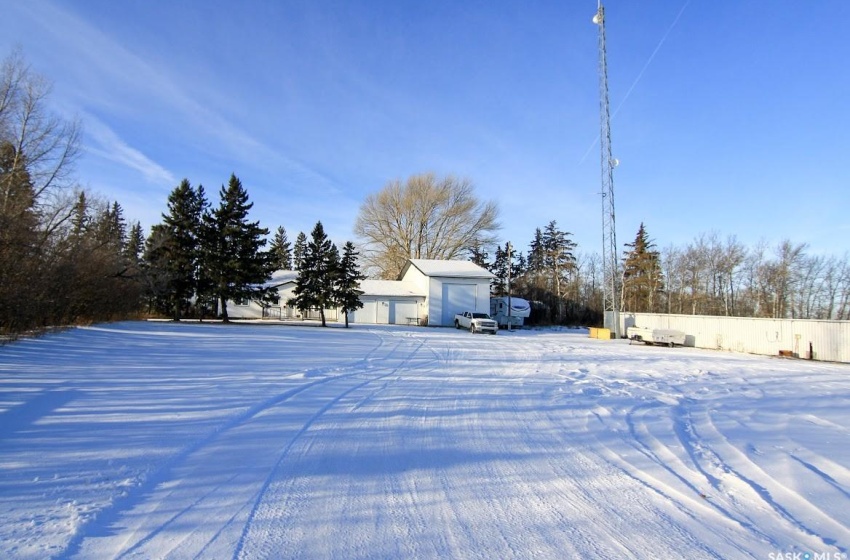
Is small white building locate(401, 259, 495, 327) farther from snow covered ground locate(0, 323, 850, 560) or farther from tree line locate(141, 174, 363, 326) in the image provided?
snow covered ground locate(0, 323, 850, 560)

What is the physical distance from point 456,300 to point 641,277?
23735mm

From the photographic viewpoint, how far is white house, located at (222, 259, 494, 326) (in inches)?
1639

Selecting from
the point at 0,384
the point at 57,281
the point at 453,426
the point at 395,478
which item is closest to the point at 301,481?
the point at 395,478

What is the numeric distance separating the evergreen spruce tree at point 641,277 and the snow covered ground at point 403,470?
1746 inches

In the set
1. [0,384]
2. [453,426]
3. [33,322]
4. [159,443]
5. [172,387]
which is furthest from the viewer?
[33,322]

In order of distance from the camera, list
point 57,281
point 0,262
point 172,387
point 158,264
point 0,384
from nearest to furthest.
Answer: point 0,384 < point 172,387 < point 0,262 < point 57,281 < point 158,264

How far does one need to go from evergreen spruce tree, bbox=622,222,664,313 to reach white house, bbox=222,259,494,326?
20236 mm

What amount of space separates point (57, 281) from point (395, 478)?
18.7 meters

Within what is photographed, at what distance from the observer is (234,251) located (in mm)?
31625

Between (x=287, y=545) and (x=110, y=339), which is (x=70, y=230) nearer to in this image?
(x=110, y=339)

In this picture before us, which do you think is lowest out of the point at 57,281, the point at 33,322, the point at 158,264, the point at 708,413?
the point at 708,413

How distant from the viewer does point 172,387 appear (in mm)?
8250

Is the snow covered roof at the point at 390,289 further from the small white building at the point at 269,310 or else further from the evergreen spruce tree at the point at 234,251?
the evergreen spruce tree at the point at 234,251

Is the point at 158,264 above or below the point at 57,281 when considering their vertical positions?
above
